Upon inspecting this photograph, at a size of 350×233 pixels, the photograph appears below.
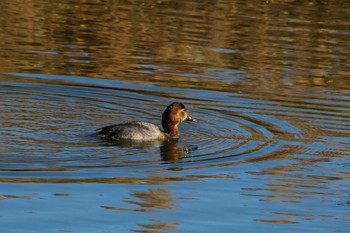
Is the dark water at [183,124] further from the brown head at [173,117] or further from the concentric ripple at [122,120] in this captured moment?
the brown head at [173,117]

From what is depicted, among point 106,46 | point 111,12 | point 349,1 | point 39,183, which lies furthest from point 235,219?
point 349,1

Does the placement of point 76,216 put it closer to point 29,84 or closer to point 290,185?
point 290,185

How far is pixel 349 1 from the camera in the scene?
92.0 feet

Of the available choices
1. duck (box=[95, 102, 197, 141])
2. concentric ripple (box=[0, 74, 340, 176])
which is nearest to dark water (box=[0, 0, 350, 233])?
concentric ripple (box=[0, 74, 340, 176])

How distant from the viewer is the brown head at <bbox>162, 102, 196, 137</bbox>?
15.4 metres

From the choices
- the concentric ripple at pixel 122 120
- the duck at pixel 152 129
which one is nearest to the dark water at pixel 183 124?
the concentric ripple at pixel 122 120

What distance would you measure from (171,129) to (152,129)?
0.53 metres

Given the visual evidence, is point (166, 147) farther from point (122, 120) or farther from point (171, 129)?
point (122, 120)

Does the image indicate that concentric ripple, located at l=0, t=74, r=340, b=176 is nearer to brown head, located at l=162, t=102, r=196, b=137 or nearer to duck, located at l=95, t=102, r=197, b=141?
duck, located at l=95, t=102, r=197, b=141

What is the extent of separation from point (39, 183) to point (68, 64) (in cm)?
752

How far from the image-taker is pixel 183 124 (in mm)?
16531

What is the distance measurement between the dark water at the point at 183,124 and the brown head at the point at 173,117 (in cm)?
23

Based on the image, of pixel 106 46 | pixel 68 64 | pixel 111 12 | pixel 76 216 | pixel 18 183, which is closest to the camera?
pixel 76 216

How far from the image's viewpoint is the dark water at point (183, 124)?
37.6ft
